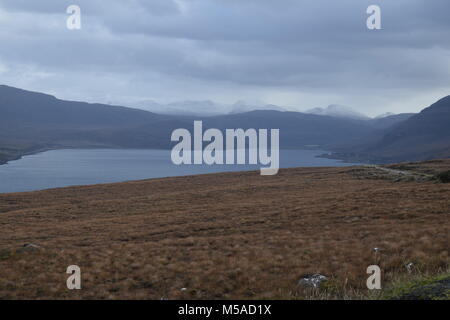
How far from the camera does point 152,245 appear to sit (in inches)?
902

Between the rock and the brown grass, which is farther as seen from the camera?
the brown grass

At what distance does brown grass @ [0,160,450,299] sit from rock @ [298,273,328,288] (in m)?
0.39

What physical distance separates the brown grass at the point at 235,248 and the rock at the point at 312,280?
0.39 metres

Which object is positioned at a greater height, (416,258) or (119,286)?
(416,258)

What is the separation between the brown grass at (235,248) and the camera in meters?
15.0

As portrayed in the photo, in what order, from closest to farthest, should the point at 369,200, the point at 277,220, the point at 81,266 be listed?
the point at 81,266 → the point at 277,220 → the point at 369,200

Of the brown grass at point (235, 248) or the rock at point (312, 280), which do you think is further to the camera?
the brown grass at point (235, 248)

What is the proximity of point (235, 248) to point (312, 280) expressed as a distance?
683cm

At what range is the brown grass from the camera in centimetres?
1502

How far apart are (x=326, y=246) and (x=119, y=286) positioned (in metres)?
9.86

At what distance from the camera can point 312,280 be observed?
1449 cm
